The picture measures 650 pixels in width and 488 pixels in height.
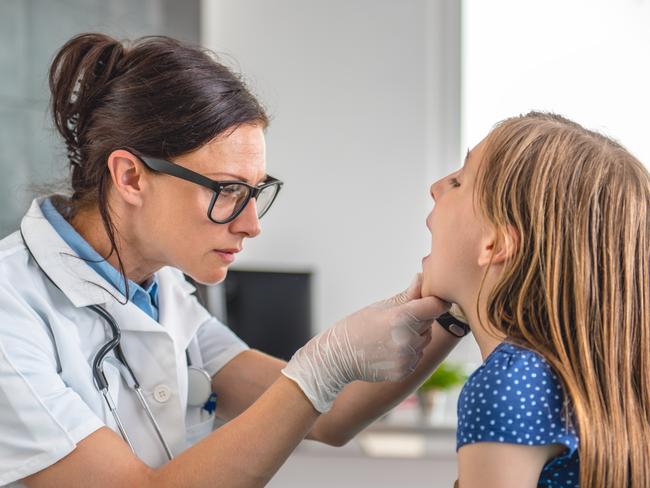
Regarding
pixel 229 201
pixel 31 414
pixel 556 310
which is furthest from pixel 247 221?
pixel 556 310

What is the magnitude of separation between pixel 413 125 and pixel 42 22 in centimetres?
140

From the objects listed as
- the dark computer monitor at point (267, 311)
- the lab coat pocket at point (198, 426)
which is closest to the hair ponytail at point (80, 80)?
the lab coat pocket at point (198, 426)

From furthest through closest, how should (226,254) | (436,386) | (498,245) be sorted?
(436,386) → (226,254) → (498,245)

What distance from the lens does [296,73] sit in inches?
124

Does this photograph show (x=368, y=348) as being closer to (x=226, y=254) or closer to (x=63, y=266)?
(x=226, y=254)

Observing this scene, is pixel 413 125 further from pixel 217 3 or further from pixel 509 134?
pixel 509 134

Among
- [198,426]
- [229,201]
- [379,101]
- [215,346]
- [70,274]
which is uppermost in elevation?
[379,101]

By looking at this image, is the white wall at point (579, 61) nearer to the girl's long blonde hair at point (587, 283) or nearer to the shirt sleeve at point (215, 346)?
the shirt sleeve at point (215, 346)

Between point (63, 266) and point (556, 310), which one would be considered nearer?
point (556, 310)

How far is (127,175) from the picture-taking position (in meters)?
1.34

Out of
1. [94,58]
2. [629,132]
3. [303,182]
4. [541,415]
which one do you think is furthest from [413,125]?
[541,415]

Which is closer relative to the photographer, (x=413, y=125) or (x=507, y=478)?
(x=507, y=478)

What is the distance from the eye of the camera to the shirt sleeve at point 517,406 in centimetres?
92

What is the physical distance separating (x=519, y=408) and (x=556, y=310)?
0.14 m
